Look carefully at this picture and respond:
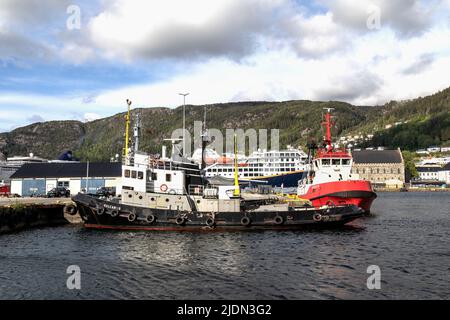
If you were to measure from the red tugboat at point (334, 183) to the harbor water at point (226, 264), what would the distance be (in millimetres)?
8528

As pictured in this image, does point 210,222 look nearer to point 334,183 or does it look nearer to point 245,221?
point 245,221

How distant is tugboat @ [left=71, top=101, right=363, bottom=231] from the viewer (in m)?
32.9

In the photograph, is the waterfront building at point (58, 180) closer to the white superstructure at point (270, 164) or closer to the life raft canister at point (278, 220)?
the life raft canister at point (278, 220)

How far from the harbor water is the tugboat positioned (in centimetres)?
119

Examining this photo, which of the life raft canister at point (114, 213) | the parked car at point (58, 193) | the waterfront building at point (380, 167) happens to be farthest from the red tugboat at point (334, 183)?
the waterfront building at point (380, 167)

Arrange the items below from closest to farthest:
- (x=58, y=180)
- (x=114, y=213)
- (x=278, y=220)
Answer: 1. (x=114, y=213)
2. (x=278, y=220)
3. (x=58, y=180)

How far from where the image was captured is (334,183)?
140 feet

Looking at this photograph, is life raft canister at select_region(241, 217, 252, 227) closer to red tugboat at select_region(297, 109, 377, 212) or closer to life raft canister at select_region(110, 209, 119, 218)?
life raft canister at select_region(110, 209, 119, 218)

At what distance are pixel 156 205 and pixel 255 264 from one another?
1389 cm

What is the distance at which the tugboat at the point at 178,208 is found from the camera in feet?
108

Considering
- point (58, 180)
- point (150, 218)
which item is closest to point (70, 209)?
point (150, 218)

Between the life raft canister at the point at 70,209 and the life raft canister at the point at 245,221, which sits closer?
the life raft canister at the point at 245,221

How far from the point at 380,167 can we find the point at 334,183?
446 feet

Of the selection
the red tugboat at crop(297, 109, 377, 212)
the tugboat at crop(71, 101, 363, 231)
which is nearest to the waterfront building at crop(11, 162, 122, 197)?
the tugboat at crop(71, 101, 363, 231)
